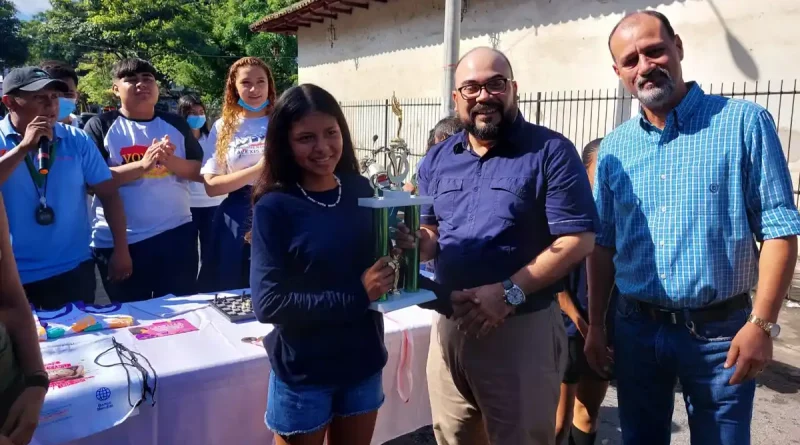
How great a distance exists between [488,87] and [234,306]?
1585 millimetres

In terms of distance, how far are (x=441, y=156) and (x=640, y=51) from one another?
78 centimetres

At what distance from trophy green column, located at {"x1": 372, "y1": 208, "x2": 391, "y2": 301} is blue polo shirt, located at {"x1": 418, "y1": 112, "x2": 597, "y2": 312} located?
1.23 feet

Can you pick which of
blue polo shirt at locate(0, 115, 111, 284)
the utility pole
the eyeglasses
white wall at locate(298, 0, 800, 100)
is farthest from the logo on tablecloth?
white wall at locate(298, 0, 800, 100)

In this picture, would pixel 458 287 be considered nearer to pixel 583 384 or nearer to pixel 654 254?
pixel 654 254

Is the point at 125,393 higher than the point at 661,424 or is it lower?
higher

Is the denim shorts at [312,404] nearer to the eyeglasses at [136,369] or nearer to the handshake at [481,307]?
the handshake at [481,307]

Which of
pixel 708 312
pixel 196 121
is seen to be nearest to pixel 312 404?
pixel 708 312

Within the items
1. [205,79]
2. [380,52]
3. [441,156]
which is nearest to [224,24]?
[205,79]

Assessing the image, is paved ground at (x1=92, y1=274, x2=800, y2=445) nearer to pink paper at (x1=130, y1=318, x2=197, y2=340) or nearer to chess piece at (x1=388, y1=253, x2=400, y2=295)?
pink paper at (x1=130, y1=318, x2=197, y2=340)

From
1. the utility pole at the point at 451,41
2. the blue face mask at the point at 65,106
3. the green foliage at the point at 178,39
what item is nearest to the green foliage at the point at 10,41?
the green foliage at the point at 178,39

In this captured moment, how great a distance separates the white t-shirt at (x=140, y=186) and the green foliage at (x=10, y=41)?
4115 centimetres

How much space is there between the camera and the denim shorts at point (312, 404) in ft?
5.59

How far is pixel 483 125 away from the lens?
195 centimetres

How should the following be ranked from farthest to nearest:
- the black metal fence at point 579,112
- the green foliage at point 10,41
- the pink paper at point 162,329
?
the green foliage at point 10,41 → the black metal fence at point 579,112 → the pink paper at point 162,329
